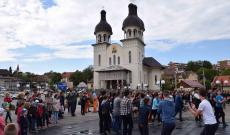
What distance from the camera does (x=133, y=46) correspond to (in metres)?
80.3

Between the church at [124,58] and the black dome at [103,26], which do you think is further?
the black dome at [103,26]

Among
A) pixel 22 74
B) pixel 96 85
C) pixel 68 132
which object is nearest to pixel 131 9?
pixel 96 85

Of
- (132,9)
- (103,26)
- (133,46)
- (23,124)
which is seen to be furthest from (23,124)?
(132,9)

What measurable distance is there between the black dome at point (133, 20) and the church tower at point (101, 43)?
5286 mm

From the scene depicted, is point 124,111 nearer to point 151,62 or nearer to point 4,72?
point 151,62

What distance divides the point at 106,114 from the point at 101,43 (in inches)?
2801

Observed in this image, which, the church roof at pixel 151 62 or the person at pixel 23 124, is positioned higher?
the church roof at pixel 151 62

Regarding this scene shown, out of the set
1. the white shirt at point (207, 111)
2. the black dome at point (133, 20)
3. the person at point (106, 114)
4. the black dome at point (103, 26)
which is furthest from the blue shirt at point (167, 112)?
the black dome at point (103, 26)

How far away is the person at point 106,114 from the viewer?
13.9 meters

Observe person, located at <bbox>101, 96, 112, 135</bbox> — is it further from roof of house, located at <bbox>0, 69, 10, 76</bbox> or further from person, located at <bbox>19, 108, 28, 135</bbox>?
roof of house, located at <bbox>0, 69, 10, 76</bbox>

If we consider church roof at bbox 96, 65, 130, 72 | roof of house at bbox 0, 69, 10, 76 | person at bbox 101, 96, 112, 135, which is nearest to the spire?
church roof at bbox 96, 65, 130, 72

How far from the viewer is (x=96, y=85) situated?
83688 millimetres

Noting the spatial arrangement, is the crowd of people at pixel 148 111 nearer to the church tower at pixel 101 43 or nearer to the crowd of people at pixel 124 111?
the crowd of people at pixel 124 111

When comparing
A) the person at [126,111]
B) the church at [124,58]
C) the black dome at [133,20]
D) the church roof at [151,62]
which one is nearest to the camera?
the person at [126,111]
